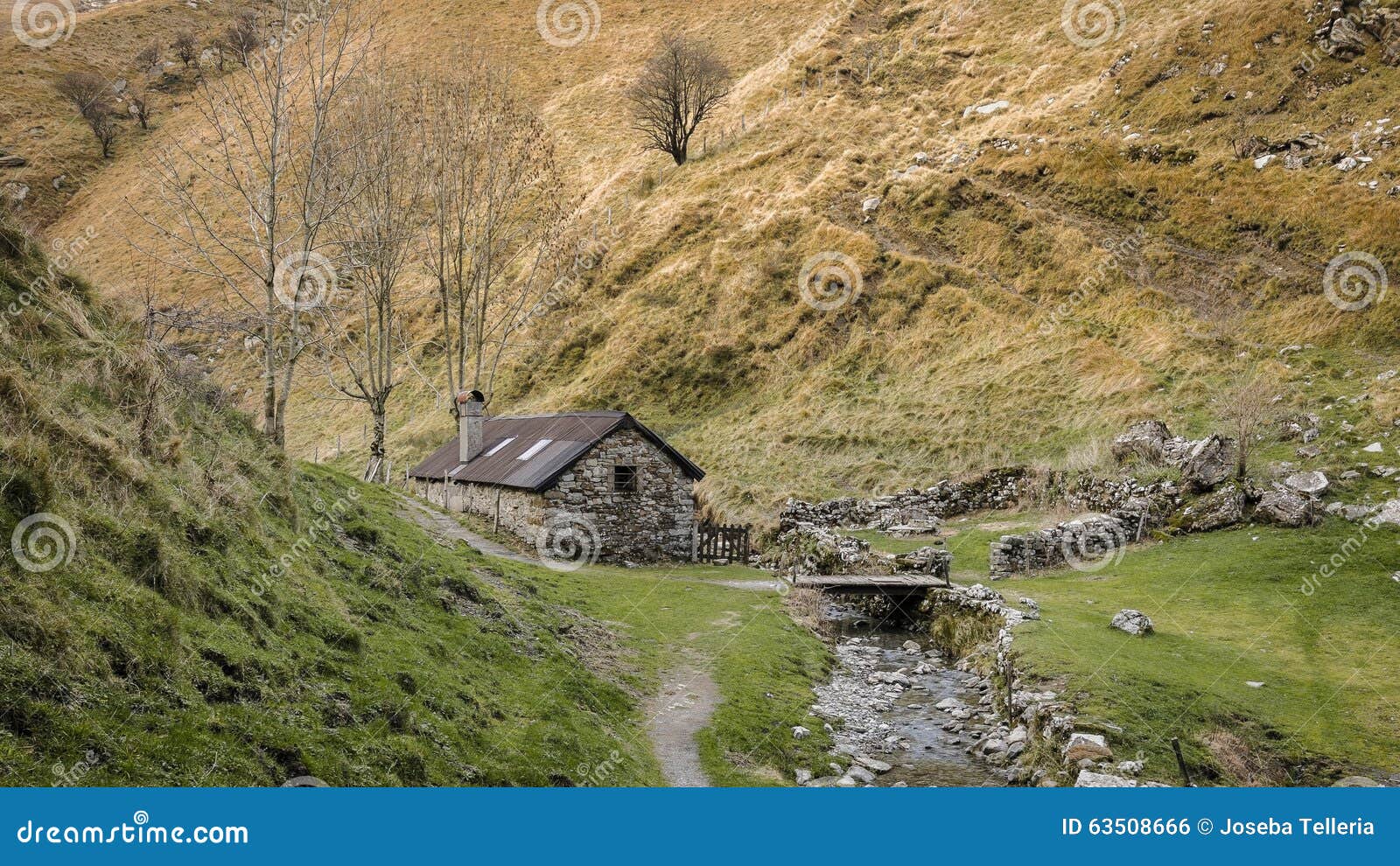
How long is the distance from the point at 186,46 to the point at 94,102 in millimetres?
13013

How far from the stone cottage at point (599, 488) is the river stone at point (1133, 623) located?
47.6 feet

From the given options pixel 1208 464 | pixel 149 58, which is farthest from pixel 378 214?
pixel 149 58

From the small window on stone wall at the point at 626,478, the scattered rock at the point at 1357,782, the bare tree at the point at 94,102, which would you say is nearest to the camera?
the scattered rock at the point at 1357,782

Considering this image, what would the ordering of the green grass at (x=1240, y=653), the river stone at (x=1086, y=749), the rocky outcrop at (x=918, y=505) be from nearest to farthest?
the river stone at (x=1086, y=749) → the green grass at (x=1240, y=653) → the rocky outcrop at (x=918, y=505)

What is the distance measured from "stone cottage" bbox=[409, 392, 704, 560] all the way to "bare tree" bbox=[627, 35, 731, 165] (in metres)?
41.0

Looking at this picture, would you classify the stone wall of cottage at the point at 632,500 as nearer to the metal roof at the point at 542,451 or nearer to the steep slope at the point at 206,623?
the metal roof at the point at 542,451

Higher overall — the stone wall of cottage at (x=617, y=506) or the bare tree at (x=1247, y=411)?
the bare tree at (x=1247, y=411)

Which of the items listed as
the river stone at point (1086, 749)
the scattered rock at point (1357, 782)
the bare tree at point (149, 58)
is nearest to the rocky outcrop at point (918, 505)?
the river stone at point (1086, 749)

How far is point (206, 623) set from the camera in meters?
8.52

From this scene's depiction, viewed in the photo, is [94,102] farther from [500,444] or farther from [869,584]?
[869,584]

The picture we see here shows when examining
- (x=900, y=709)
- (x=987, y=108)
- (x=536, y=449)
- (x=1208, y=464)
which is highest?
(x=987, y=108)

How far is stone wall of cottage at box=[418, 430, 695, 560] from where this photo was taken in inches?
1057

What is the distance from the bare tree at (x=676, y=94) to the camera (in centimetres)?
6538

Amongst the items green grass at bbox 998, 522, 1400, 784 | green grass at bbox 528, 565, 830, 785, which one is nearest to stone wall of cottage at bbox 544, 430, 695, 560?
green grass at bbox 528, 565, 830, 785
